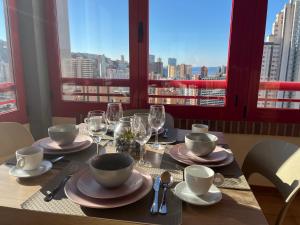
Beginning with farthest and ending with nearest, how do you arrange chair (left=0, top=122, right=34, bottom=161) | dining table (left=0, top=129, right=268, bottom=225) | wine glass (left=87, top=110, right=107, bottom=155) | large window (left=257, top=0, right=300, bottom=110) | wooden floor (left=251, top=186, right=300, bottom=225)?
large window (left=257, top=0, right=300, bottom=110) → wooden floor (left=251, top=186, right=300, bottom=225) → chair (left=0, top=122, right=34, bottom=161) → wine glass (left=87, top=110, right=107, bottom=155) → dining table (left=0, top=129, right=268, bottom=225)

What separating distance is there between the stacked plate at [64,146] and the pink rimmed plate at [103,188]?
0.29 metres

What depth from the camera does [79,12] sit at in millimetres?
2074

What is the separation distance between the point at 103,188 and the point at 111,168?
7 cm

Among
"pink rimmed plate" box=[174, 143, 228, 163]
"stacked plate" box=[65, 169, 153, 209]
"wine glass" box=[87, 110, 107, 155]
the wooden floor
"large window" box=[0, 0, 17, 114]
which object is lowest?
the wooden floor

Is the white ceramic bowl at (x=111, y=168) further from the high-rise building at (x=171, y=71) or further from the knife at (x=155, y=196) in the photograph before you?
the high-rise building at (x=171, y=71)

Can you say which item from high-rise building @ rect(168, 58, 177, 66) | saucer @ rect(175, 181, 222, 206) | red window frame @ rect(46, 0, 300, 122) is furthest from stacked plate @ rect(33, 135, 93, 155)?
high-rise building @ rect(168, 58, 177, 66)

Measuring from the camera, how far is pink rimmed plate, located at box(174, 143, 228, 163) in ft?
3.27

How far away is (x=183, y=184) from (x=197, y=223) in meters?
0.17

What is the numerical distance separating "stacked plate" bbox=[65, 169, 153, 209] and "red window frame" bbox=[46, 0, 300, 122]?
131 centimetres

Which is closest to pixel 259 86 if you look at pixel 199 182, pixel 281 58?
pixel 281 58

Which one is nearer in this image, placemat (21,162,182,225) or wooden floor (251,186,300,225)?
placemat (21,162,182,225)

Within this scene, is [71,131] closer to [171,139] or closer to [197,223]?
[171,139]

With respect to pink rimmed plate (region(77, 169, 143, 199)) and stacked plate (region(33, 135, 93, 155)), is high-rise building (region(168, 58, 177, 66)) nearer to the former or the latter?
stacked plate (region(33, 135, 93, 155))

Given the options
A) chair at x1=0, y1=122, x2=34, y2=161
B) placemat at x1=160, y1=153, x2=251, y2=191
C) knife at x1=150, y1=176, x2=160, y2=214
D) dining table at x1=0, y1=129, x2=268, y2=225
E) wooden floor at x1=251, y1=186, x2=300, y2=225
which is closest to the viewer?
dining table at x1=0, y1=129, x2=268, y2=225
